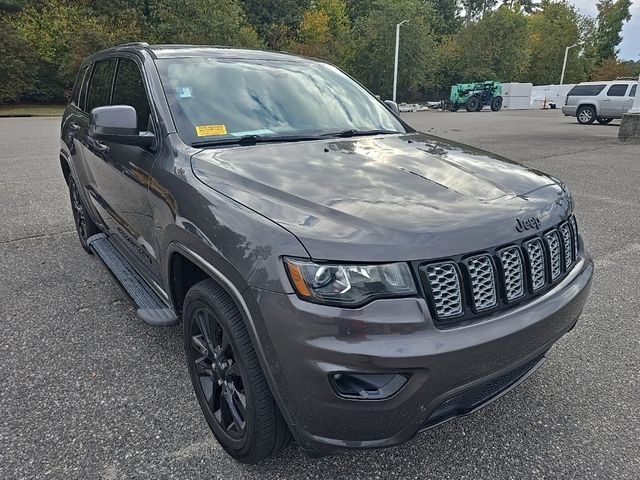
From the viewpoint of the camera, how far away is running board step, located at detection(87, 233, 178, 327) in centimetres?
254

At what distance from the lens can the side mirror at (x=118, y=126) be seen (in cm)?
242

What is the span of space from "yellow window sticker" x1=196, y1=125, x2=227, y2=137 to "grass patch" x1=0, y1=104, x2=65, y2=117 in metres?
31.5

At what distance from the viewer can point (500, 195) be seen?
204 cm

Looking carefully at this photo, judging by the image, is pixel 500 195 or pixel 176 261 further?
pixel 176 261

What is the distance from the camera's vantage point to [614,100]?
20078mm

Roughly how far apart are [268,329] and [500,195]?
1.16 m

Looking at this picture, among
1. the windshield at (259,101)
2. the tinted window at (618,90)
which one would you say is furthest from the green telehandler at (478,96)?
the windshield at (259,101)

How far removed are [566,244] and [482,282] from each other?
2.34ft

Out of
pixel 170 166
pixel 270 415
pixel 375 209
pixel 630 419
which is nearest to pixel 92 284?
pixel 170 166

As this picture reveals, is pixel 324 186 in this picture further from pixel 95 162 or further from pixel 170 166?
pixel 95 162

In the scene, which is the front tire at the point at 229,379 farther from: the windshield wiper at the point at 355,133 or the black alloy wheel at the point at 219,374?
the windshield wiper at the point at 355,133

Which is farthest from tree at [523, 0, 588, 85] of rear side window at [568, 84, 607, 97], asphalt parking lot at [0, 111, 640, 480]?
asphalt parking lot at [0, 111, 640, 480]

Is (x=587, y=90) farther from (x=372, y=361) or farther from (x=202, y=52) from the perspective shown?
(x=372, y=361)

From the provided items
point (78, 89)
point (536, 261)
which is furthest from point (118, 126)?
point (78, 89)
